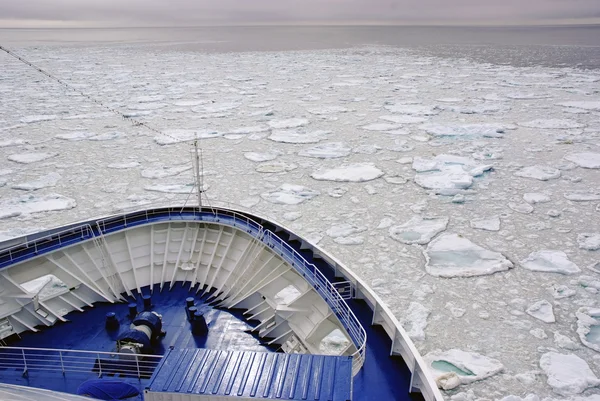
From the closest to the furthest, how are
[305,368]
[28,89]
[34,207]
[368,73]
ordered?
1. [305,368]
2. [34,207]
3. [28,89]
4. [368,73]

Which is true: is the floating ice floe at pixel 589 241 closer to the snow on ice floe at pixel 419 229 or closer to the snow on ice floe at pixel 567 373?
the snow on ice floe at pixel 419 229

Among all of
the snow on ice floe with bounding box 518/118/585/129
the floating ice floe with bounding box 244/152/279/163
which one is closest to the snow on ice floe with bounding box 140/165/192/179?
the floating ice floe with bounding box 244/152/279/163

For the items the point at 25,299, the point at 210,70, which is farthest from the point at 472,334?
the point at 210,70

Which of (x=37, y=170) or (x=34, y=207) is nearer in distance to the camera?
(x=34, y=207)

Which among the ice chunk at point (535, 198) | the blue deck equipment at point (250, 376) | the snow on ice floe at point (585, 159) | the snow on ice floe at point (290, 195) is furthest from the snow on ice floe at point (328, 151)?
the blue deck equipment at point (250, 376)

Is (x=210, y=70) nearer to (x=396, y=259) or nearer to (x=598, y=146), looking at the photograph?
(x=598, y=146)

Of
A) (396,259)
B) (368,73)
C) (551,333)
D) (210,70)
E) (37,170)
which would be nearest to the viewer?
(551,333)

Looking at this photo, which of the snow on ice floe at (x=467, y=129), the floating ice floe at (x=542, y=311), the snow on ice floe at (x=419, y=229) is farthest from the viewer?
the snow on ice floe at (x=467, y=129)
